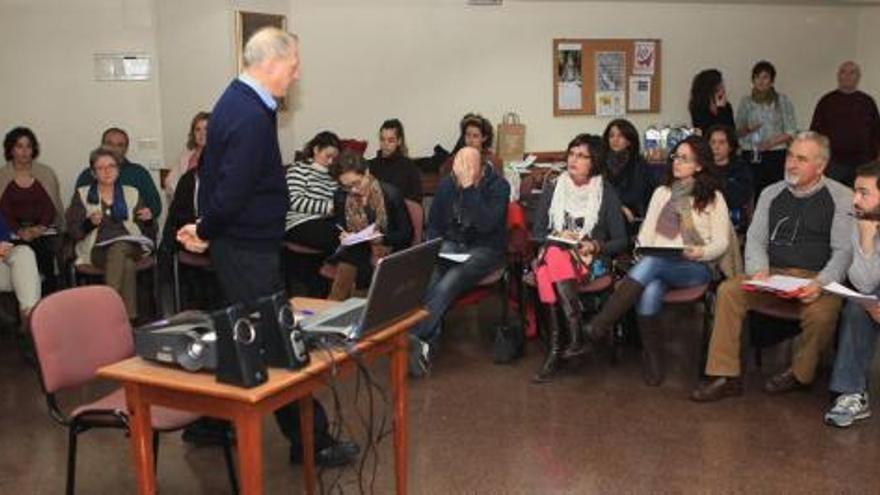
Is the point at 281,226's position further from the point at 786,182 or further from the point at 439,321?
the point at 786,182

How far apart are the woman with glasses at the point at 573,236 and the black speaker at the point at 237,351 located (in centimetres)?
261

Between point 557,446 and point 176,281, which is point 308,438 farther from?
point 176,281

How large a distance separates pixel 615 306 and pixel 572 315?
22cm

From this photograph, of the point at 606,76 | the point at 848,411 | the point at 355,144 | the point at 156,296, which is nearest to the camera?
the point at 848,411

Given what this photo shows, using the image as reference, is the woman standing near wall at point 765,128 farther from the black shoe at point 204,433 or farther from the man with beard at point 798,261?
the black shoe at point 204,433

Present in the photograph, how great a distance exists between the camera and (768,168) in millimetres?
7477

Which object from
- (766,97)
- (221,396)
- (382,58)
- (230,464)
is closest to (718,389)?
(230,464)

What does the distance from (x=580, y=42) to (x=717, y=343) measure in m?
4.05

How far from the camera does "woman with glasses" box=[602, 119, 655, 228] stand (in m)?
5.58

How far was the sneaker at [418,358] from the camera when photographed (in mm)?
4855

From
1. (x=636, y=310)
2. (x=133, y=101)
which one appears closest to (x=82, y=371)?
(x=636, y=310)

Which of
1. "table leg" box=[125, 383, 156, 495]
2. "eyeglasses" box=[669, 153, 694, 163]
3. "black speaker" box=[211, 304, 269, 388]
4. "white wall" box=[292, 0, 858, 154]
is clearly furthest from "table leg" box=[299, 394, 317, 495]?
"white wall" box=[292, 0, 858, 154]

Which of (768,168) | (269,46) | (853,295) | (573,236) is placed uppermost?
(269,46)

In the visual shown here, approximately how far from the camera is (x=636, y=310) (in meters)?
4.73
